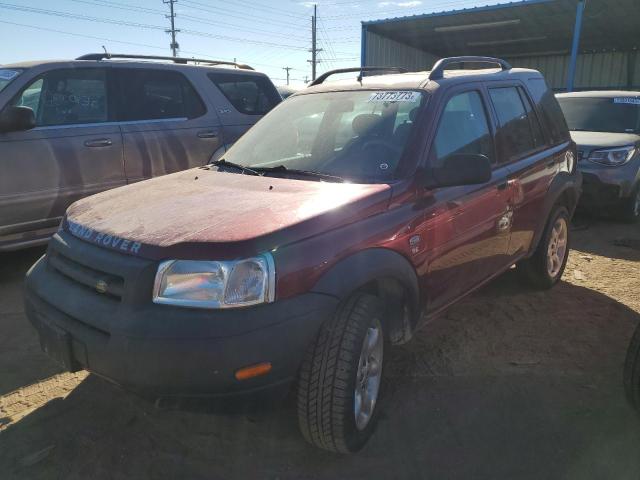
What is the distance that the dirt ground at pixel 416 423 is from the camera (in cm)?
238

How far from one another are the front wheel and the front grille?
0.85 meters

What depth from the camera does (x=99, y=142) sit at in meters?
4.85

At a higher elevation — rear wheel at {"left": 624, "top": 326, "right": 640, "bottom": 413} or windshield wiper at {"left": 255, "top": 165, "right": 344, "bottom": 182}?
windshield wiper at {"left": 255, "top": 165, "right": 344, "bottom": 182}

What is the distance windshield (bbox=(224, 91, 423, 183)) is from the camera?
288 centimetres

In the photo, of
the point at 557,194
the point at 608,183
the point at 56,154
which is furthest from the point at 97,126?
the point at 608,183

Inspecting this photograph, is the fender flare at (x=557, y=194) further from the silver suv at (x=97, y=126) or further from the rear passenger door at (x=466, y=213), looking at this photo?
the silver suv at (x=97, y=126)

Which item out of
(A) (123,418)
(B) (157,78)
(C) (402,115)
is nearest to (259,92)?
(B) (157,78)

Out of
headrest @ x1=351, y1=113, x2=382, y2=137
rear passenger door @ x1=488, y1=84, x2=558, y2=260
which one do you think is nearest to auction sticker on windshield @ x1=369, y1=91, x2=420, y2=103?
headrest @ x1=351, y1=113, x2=382, y2=137

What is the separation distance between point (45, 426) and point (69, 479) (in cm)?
48

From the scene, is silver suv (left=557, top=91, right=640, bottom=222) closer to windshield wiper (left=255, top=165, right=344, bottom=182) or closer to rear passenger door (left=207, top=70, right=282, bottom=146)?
rear passenger door (left=207, top=70, right=282, bottom=146)

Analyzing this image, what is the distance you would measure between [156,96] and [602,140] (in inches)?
219

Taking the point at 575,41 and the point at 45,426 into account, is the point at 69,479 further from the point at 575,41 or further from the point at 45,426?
the point at 575,41

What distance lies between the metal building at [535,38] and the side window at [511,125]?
12.6 metres

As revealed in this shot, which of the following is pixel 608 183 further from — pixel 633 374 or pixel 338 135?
pixel 338 135
